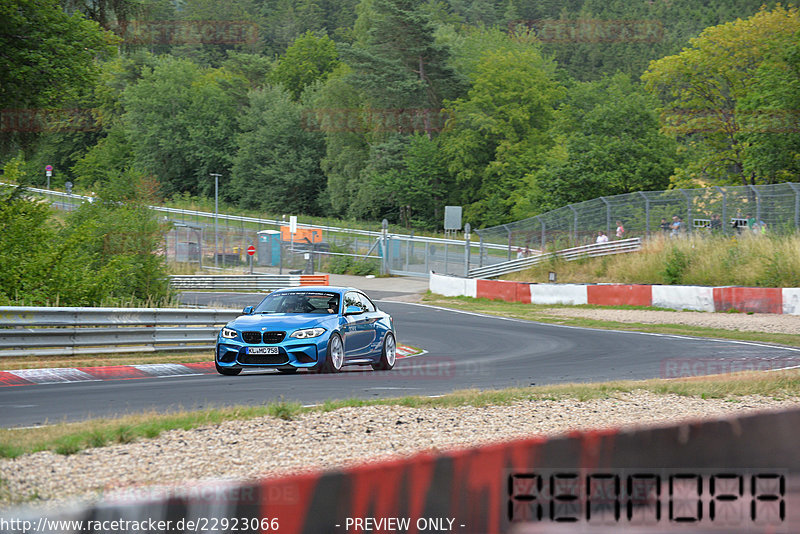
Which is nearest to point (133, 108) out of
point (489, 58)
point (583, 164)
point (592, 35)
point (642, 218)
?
point (489, 58)

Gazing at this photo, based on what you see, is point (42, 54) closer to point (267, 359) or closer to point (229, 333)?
point (229, 333)

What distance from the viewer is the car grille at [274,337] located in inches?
537

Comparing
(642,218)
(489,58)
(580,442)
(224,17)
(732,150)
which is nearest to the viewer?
(580,442)

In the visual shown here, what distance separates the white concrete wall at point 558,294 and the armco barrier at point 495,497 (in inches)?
1058

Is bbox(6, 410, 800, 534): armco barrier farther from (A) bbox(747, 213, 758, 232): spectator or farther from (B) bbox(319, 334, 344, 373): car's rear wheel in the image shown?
(A) bbox(747, 213, 758, 232): spectator

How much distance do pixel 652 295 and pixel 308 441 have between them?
23939 mm

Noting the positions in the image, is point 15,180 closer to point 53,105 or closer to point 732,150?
point 53,105

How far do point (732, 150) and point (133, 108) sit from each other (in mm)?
73346

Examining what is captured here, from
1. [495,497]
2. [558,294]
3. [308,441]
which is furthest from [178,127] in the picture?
[495,497]

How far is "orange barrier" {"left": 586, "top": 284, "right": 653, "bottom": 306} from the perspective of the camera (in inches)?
1173

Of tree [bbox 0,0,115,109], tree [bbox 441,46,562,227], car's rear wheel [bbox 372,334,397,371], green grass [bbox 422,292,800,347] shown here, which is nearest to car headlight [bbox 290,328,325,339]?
car's rear wheel [bbox 372,334,397,371]

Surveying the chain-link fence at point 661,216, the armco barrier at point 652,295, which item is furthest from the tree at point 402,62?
the armco barrier at point 652,295

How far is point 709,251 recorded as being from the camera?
1268 inches

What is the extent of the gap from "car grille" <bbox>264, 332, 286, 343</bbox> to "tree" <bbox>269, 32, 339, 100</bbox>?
102 meters
